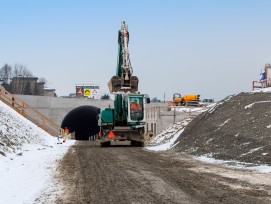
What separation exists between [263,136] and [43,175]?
1027 cm

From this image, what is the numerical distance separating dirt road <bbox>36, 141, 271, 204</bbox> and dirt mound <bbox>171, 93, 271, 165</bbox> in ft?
11.1

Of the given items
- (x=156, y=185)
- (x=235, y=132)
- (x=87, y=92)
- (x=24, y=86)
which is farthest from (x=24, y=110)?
(x=24, y=86)

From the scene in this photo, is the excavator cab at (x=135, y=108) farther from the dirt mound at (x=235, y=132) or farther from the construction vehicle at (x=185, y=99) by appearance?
the construction vehicle at (x=185, y=99)

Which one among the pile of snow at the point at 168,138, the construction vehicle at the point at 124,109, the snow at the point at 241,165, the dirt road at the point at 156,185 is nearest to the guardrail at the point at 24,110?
the pile of snow at the point at 168,138

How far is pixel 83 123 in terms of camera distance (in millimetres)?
73000

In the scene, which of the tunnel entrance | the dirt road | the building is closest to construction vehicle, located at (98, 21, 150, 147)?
the dirt road

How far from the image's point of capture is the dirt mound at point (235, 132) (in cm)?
1658

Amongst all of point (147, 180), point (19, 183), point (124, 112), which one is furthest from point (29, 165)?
point (124, 112)

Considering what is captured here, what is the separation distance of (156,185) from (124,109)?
1723cm

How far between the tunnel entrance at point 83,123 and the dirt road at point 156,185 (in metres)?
46.4

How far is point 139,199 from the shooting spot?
8062 millimetres

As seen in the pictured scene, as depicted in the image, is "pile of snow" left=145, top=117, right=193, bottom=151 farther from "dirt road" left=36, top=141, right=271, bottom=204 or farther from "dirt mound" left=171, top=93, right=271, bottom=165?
"dirt road" left=36, top=141, right=271, bottom=204

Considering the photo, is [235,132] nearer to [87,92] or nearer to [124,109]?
[124,109]

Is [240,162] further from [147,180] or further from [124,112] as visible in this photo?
[124,112]
